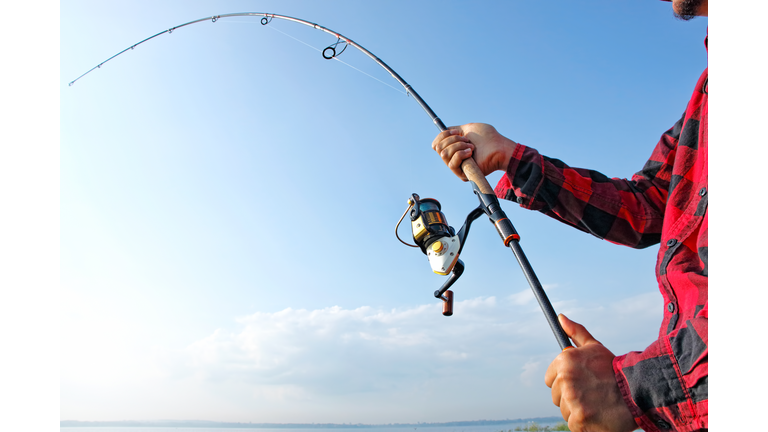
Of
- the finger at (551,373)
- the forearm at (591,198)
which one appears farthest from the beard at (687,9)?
the finger at (551,373)

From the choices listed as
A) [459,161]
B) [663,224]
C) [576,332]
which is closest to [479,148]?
[459,161]

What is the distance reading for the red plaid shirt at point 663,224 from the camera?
3.07 feet

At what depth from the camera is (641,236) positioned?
1764 millimetres

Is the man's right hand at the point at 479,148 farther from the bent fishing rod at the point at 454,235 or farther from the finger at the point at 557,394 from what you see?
the finger at the point at 557,394

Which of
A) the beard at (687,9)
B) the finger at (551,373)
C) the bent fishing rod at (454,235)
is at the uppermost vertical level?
the beard at (687,9)

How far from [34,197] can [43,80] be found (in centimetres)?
51

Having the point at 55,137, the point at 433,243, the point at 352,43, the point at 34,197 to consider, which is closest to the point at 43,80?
the point at 55,137

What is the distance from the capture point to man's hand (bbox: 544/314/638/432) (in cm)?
96

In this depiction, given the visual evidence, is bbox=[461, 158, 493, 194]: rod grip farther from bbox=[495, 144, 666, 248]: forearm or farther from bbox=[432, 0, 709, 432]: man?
bbox=[495, 144, 666, 248]: forearm

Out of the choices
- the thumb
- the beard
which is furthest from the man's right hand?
the thumb

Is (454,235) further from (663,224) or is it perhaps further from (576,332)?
(576,332)

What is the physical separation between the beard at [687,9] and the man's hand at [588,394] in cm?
112
